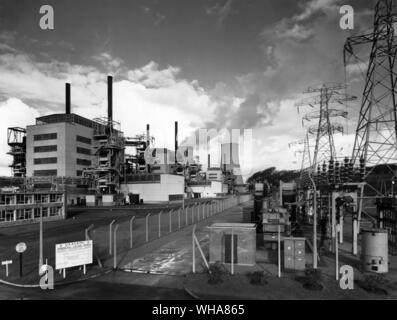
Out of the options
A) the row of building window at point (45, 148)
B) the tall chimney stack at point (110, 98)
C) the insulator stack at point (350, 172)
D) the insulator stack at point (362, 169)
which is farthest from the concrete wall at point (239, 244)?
the tall chimney stack at point (110, 98)

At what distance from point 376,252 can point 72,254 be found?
15042mm

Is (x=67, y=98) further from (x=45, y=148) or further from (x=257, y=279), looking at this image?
(x=257, y=279)

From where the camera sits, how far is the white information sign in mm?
15438

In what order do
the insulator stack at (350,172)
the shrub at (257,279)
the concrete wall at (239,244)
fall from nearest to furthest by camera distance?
the shrub at (257,279), the concrete wall at (239,244), the insulator stack at (350,172)

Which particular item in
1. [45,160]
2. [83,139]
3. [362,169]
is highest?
[83,139]

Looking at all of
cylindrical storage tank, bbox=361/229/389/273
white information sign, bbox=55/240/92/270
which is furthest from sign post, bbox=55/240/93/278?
cylindrical storage tank, bbox=361/229/389/273

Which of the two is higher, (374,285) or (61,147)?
(61,147)

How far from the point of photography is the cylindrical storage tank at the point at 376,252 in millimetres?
15758

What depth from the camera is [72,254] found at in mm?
15914

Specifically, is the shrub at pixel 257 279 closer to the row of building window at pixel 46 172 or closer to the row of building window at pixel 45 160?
the row of building window at pixel 46 172

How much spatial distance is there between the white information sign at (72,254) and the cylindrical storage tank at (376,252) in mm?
14032

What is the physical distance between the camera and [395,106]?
21.5 m

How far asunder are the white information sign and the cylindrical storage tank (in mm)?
14032

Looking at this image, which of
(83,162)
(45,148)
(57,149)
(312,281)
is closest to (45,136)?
(45,148)
